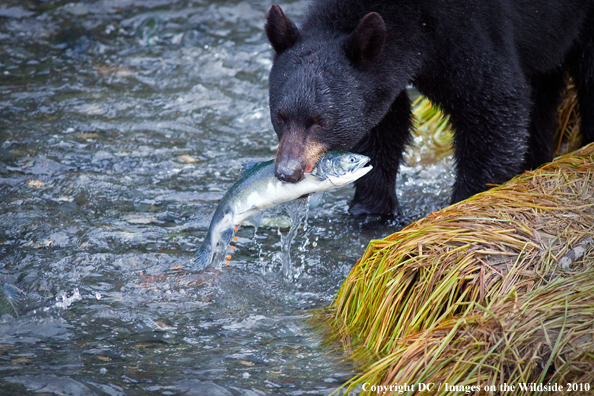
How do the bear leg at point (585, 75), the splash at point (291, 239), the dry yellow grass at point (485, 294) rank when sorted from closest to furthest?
the dry yellow grass at point (485, 294)
the splash at point (291, 239)
the bear leg at point (585, 75)

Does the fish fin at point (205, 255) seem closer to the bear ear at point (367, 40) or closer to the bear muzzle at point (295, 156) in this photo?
the bear muzzle at point (295, 156)

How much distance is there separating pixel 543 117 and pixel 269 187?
346 cm

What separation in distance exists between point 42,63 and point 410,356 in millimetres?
7300

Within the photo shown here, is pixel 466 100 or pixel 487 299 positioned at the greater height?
pixel 466 100

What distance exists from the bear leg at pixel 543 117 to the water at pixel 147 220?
3.16ft

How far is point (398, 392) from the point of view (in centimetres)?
305

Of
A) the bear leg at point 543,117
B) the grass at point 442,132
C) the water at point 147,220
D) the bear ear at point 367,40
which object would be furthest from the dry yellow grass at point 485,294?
the grass at point 442,132

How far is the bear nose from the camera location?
385 cm

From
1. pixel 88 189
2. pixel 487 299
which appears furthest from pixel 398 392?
pixel 88 189

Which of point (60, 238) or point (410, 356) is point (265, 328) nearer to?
point (410, 356)

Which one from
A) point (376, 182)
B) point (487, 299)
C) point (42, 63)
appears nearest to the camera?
point (487, 299)

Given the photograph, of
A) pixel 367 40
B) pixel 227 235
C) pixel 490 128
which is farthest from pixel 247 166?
pixel 490 128

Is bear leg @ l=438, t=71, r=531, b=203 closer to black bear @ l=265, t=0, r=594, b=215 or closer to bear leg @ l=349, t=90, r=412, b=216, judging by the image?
black bear @ l=265, t=0, r=594, b=215

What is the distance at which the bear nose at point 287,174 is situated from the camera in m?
3.85
